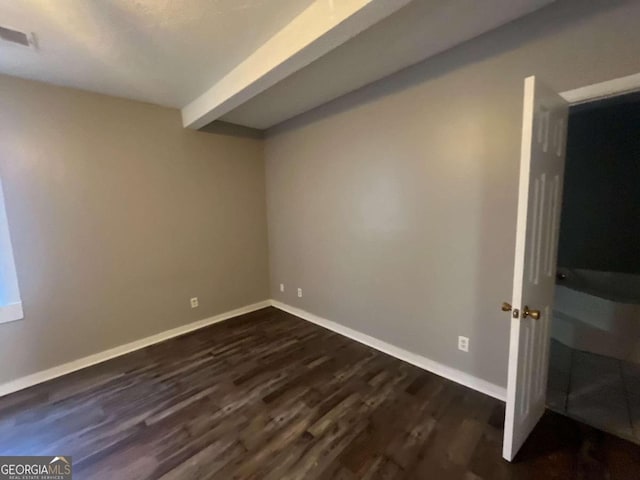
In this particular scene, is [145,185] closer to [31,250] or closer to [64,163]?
[64,163]

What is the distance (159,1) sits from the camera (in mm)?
1521

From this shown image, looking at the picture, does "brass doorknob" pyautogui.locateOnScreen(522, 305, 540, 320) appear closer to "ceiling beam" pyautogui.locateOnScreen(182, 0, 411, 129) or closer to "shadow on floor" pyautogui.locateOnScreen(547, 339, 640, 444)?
"shadow on floor" pyautogui.locateOnScreen(547, 339, 640, 444)

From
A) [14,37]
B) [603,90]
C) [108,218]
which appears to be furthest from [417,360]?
[14,37]

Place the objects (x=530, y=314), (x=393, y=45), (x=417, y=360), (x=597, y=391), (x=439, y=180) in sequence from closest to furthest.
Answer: (x=530, y=314), (x=393, y=45), (x=597, y=391), (x=439, y=180), (x=417, y=360)

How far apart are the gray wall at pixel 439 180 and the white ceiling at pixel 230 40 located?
0.20m

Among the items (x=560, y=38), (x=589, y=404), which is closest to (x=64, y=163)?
(x=560, y=38)

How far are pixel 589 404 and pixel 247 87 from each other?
336 cm

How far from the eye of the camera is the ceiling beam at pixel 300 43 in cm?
144

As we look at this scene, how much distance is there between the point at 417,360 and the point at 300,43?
2.63m

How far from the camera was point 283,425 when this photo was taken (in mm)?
1920

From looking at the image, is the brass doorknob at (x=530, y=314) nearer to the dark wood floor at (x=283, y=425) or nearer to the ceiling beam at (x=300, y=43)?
the dark wood floor at (x=283, y=425)

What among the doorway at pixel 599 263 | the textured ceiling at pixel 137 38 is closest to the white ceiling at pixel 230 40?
the textured ceiling at pixel 137 38

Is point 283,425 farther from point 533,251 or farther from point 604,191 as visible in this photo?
point 604,191

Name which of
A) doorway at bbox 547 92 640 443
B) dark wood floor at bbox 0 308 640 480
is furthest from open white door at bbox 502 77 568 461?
doorway at bbox 547 92 640 443
